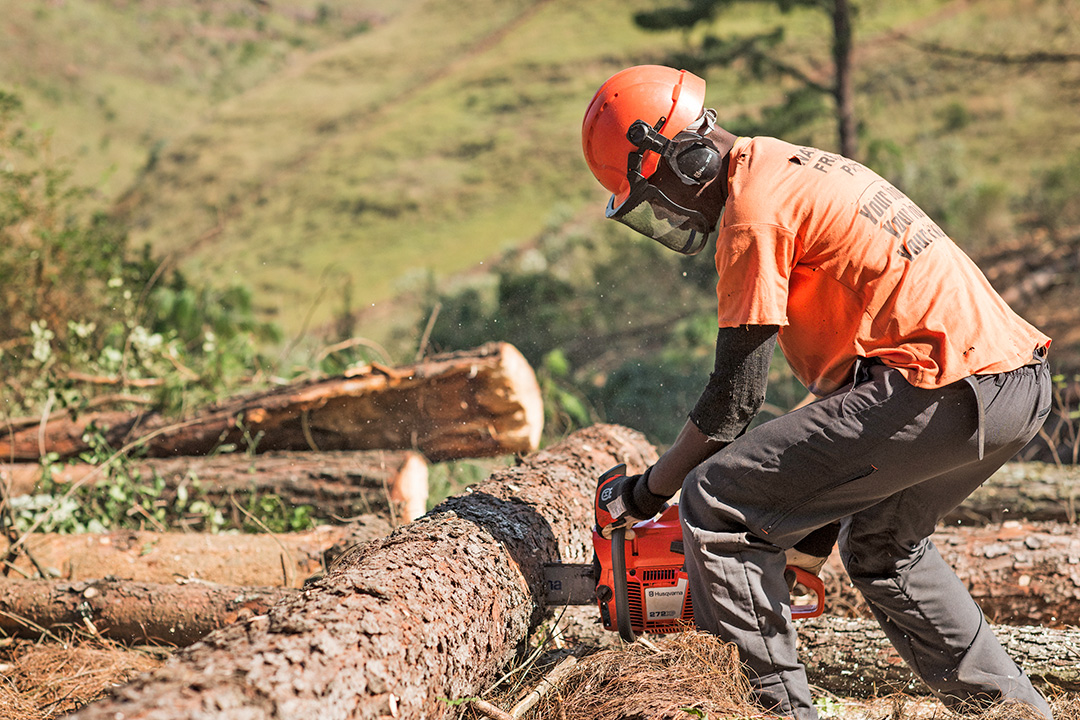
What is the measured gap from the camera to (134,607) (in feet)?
10.2

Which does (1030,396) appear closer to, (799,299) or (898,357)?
(898,357)

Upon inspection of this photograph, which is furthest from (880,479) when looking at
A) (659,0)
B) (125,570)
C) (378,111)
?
(378,111)

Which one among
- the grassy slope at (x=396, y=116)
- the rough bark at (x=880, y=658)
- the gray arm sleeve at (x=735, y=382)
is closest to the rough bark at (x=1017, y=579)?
the rough bark at (x=880, y=658)

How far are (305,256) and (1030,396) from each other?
22.5m

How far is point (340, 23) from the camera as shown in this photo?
1775 inches

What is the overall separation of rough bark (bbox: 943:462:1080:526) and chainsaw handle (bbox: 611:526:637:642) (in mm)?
2578

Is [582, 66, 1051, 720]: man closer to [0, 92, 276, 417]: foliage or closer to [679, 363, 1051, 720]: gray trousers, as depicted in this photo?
[679, 363, 1051, 720]: gray trousers

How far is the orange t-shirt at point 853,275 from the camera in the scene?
2.03m

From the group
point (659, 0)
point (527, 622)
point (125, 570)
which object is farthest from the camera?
point (659, 0)

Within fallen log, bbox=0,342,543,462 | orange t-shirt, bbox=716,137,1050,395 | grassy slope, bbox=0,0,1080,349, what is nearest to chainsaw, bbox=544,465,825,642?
orange t-shirt, bbox=716,137,1050,395

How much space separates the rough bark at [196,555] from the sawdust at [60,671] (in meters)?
0.41

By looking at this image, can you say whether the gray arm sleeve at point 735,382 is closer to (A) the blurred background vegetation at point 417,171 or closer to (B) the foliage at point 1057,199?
(A) the blurred background vegetation at point 417,171

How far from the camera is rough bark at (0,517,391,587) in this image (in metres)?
3.53

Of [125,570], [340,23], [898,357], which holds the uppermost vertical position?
[340,23]
